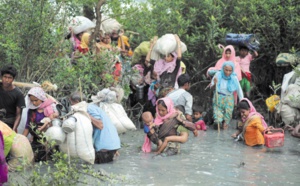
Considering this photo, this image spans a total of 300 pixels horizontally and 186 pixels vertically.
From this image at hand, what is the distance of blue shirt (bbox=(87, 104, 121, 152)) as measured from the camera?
31.0ft

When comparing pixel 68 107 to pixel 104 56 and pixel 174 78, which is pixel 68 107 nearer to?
pixel 104 56

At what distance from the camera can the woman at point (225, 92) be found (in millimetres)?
12867

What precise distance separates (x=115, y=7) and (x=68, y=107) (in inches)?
107

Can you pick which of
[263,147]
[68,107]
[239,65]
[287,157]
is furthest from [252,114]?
[68,107]

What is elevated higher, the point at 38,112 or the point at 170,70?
the point at 170,70

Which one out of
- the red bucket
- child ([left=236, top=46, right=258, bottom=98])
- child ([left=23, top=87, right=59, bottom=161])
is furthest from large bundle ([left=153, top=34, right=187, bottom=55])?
child ([left=23, top=87, right=59, bottom=161])

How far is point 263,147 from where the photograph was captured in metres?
11.2

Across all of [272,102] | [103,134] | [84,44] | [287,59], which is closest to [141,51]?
[84,44]

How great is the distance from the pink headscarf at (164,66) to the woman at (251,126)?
5.97ft

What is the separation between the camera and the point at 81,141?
901 centimetres

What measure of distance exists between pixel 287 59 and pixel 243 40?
2.94 feet

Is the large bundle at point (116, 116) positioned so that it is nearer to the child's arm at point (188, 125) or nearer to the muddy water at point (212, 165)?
the muddy water at point (212, 165)

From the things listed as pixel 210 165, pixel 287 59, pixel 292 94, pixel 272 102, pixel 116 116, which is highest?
pixel 287 59

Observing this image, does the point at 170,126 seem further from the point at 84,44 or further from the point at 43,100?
the point at 84,44
